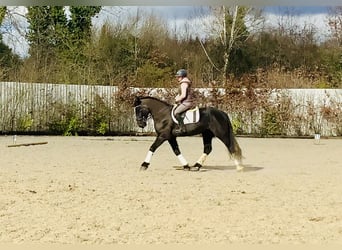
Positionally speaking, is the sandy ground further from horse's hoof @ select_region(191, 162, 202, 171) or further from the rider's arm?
the rider's arm

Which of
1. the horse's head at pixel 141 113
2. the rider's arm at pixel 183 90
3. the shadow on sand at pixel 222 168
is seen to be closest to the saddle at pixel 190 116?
the rider's arm at pixel 183 90

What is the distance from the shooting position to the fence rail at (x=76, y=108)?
17.6 meters

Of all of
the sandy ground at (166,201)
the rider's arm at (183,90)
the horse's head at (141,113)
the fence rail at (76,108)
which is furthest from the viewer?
the fence rail at (76,108)

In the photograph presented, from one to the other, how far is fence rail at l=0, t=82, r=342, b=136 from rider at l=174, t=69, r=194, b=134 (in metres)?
9.67

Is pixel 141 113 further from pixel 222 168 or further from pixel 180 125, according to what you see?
pixel 222 168

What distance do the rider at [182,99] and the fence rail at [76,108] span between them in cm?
967

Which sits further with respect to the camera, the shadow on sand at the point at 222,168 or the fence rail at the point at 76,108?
the fence rail at the point at 76,108

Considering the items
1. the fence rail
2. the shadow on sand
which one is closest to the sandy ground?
the shadow on sand

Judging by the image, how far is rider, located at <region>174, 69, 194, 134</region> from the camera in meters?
8.12

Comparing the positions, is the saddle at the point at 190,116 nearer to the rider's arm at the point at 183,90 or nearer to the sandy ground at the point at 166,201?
the rider's arm at the point at 183,90

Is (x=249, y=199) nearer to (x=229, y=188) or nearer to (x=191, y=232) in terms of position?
(x=229, y=188)

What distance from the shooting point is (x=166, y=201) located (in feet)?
18.8

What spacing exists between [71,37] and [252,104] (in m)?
6.55

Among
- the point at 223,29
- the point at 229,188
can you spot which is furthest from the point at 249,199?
the point at 223,29
